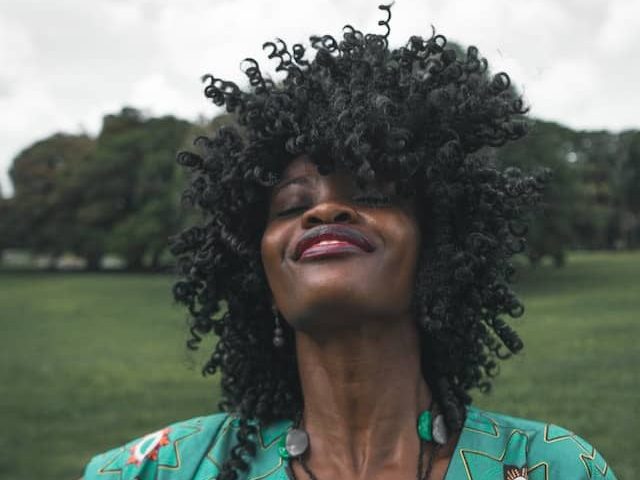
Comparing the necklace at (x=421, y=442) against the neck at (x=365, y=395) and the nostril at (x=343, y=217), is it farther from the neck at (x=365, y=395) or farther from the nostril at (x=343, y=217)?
the nostril at (x=343, y=217)

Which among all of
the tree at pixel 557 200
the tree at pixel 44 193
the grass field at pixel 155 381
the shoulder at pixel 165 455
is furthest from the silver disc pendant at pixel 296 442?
the tree at pixel 44 193

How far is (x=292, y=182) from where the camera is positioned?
2420 mm

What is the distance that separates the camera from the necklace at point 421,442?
2.31 m

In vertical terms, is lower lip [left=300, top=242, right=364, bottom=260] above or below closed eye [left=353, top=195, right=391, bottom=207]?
below

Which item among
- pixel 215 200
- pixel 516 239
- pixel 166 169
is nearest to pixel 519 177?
pixel 516 239

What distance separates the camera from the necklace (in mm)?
2311

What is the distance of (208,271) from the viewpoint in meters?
2.69

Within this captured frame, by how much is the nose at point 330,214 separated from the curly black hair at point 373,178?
4.0 inches

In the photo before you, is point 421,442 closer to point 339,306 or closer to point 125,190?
point 339,306

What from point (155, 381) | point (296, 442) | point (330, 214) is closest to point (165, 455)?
point (296, 442)

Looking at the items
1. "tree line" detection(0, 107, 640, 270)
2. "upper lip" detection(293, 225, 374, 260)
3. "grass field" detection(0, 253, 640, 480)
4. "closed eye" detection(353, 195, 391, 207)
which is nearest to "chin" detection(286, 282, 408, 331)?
"upper lip" detection(293, 225, 374, 260)

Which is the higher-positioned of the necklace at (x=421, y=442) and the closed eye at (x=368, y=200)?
the closed eye at (x=368, y=200)

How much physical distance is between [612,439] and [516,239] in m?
4.97

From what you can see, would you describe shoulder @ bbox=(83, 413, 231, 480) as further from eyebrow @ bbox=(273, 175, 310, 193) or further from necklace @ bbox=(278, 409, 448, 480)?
eyebrow @ bbox=(273, 175, 310, 193)
